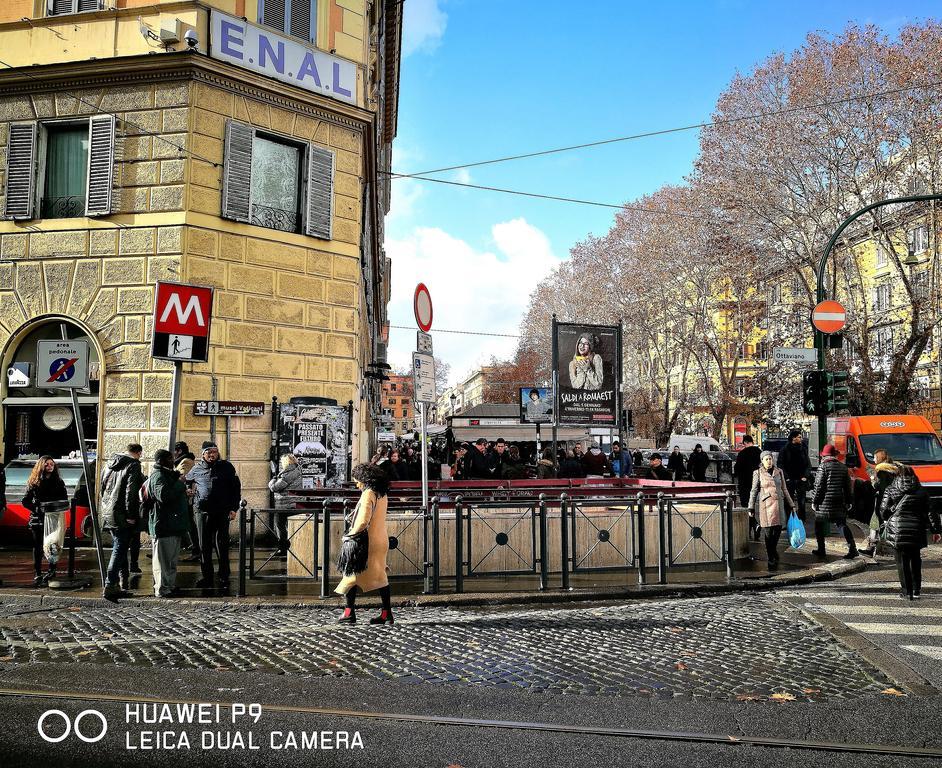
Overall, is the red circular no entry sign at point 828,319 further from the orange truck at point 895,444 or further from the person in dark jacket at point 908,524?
the person in dark jacket at point 908,524

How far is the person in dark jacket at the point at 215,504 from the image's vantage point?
10.4 m

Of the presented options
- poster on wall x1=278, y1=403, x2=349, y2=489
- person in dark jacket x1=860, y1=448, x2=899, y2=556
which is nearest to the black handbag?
person in dark jacket x1=860, y1=448, x2=899, y2=556

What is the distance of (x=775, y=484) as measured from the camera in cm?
1270

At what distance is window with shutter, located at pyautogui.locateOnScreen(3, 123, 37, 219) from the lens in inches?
599

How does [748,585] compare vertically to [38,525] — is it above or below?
below

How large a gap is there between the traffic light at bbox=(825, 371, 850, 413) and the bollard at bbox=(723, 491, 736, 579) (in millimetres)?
6310

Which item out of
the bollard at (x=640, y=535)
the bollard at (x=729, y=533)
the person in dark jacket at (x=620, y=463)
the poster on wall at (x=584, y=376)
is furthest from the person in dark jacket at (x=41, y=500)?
the person in dark jacket at (x=620, y=463)

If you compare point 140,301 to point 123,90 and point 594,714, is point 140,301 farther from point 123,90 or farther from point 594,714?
point 594,714

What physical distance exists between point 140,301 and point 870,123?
24247mm

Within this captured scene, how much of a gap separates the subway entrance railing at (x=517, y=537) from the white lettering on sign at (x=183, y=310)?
2.38m

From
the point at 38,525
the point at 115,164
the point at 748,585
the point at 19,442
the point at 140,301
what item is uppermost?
the point at 115,164

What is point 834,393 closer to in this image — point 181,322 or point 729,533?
point 729,533

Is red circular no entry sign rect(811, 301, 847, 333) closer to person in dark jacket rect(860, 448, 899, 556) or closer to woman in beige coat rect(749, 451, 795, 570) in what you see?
woman in beige coat rect(749, 451, 795, 570)

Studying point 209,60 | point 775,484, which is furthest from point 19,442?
point 775,484
